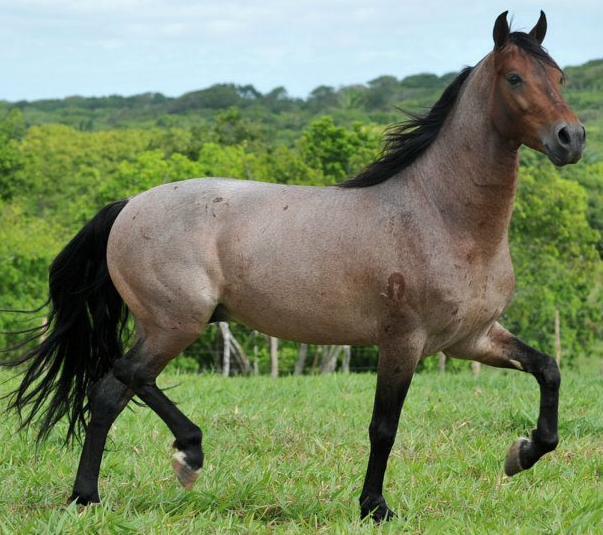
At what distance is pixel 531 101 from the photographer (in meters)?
4.03

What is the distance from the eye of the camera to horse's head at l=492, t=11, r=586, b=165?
153 inches

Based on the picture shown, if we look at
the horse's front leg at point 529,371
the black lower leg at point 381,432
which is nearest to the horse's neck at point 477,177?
the horse's front leg at point 529,371

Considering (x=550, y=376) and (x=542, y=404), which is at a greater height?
(x=550, y=376)

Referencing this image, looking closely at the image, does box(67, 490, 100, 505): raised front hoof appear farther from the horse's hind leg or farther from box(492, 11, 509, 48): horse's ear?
box(492, 11, 509, 48): horse's ear

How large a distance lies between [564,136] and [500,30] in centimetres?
63

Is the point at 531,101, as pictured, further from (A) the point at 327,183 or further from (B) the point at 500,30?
(A) the point at 327,183

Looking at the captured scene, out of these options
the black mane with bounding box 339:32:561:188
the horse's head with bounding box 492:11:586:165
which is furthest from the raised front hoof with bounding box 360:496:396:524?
the horse's head with bounding box 492:11:586:165

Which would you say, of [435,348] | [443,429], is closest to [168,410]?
[435,348]

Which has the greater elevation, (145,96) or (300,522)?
(145,96)

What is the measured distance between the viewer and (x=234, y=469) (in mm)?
5188

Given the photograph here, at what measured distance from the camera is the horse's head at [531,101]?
3.88m

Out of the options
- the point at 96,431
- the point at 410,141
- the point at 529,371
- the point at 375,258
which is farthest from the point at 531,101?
the point at 96,431

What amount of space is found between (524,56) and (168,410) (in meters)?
2.42

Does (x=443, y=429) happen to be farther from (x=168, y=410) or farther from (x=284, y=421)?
(x=168, y=410)
